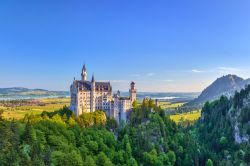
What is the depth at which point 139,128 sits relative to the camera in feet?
453

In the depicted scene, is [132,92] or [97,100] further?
[132,92]

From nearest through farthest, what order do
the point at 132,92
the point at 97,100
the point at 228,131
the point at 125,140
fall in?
the point at 125,140 → the point at 97,100 → the point at 132,92 → the point at 228,131

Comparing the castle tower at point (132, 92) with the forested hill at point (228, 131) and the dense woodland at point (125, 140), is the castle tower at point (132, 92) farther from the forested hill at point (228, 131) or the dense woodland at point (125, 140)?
the forested hill at point (228, 131)

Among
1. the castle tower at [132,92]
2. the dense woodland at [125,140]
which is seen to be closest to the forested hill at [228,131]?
the dense woodland at [125,140]

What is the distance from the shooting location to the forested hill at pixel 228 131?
136 m

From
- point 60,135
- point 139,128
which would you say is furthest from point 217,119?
point 60,135

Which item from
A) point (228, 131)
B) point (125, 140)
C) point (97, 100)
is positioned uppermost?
point (97, 100)

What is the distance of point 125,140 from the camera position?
414ft

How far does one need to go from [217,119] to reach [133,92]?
175 feet

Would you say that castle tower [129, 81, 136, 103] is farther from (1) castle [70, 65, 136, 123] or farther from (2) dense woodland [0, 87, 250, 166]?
(2) dense woodland [0, 87, 250, 166]

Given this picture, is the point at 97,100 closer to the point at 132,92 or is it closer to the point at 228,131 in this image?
the point at 132,92

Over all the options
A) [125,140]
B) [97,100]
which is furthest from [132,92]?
[125,140]

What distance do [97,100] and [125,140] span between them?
3167cm

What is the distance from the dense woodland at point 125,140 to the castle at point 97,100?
5.08m
